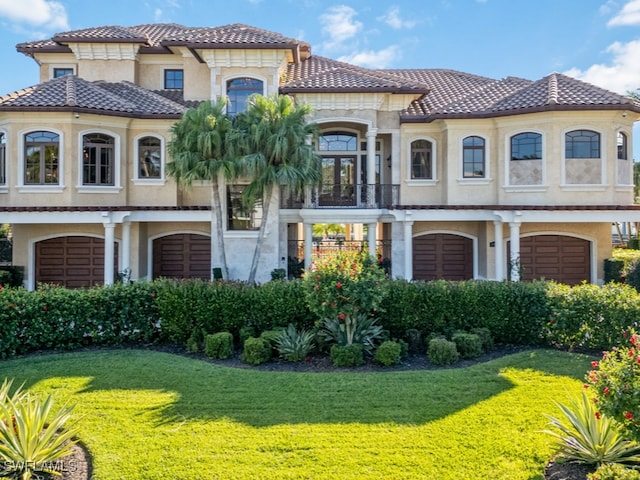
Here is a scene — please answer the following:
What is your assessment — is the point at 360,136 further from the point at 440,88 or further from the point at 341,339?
the point at 341,339

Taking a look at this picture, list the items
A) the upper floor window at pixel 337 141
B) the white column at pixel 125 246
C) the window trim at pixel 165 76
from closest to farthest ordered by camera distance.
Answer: the white column at pixel 125 246 → the upper floor window at pixel 337 141 → the window trim at pixel 165 76

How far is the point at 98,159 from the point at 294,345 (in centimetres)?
1274

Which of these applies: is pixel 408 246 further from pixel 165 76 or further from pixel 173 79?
pixel 165 76

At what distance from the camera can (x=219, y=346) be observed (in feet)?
33.2

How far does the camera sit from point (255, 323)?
1083 cm

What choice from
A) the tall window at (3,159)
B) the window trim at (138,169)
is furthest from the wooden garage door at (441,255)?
the tall window at (3,159)

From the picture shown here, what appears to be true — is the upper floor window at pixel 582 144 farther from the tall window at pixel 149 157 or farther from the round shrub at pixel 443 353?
the tall window at pixel 149 157

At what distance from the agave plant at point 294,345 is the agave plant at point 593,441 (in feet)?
16.7

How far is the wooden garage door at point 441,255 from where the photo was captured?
20.2 metres

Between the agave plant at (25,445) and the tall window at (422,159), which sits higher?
the tall window at (422,159)

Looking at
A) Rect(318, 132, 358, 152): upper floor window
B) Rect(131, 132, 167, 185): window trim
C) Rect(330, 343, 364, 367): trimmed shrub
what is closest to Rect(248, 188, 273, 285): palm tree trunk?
Rect(318, 132, 358, 152): upper floor window

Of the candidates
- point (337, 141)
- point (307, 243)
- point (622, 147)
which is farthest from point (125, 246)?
point (622, 147)

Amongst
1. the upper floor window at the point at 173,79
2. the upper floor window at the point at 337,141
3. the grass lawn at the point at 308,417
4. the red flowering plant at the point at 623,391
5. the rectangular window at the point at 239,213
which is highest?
the upper floor window at the point at 173,79

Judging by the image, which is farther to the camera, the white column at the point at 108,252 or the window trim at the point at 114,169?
the window trim at the point at 114,169
